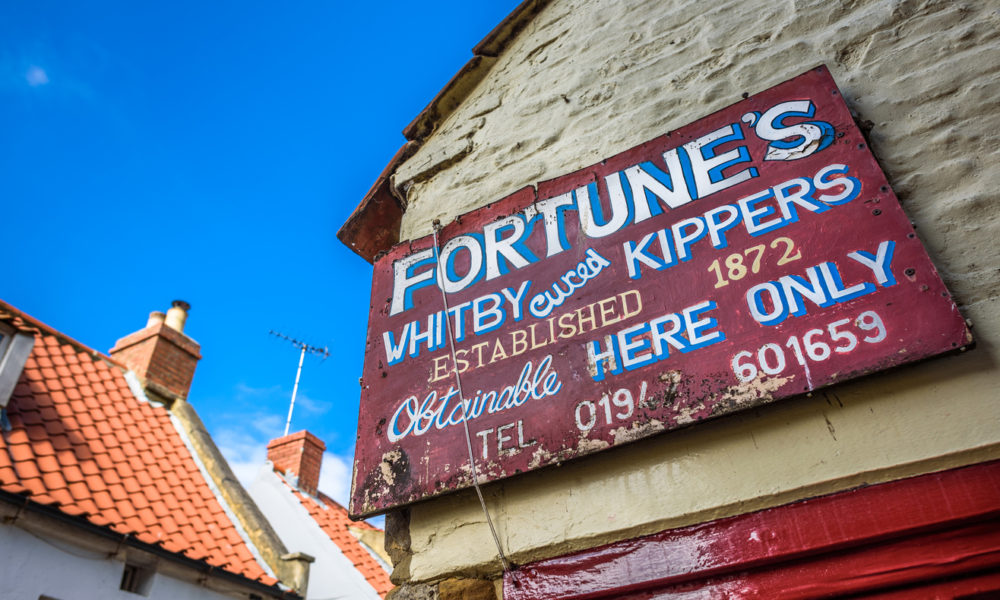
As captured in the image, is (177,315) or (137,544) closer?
(137,544)

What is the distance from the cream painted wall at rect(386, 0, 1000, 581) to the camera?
73.6 inches

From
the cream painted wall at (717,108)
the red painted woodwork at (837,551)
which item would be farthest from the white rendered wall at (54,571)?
the red painted woodwork at (837,551)

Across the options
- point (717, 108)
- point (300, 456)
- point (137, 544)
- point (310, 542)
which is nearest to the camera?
point (717, 108)

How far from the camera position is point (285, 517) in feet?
32.2

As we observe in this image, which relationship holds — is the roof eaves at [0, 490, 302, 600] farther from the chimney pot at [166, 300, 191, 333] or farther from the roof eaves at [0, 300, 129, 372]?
the chimney pot at [166, 300, 191, 333]

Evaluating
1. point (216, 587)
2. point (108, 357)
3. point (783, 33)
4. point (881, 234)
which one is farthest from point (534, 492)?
point (108, 357)

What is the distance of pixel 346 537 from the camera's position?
9.84 m

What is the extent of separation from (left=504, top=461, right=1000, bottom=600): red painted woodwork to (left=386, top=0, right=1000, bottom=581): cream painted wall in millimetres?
57

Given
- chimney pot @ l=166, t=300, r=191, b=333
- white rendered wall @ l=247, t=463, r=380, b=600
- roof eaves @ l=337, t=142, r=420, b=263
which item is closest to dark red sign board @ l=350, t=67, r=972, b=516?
roof eaves @ l=337, t=142, r=420, b=263

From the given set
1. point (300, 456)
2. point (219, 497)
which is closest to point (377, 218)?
→ point (219, 497)

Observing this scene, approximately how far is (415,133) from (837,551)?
3310 mm

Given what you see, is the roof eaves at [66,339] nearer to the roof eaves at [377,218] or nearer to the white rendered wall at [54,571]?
the white rendered wall at [54,571]

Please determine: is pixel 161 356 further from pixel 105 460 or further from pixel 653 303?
pixel 653 303

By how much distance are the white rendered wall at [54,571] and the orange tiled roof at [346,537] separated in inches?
124
